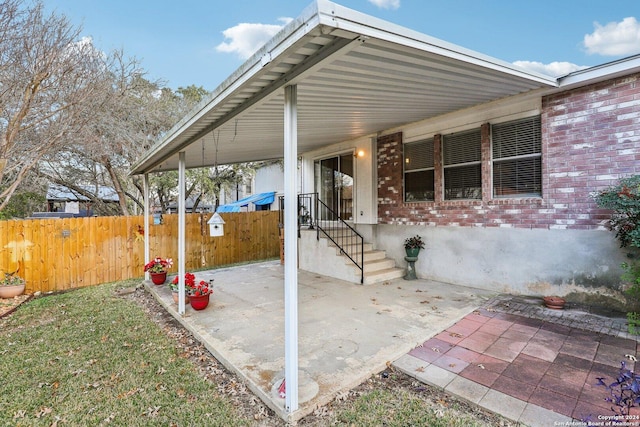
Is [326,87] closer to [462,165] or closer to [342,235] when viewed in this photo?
[462,165]

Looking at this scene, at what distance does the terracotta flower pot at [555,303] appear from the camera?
422 cm

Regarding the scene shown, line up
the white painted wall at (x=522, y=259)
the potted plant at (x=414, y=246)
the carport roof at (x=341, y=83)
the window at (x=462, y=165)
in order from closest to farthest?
the carport roof at (x=341, y=83) → the white painted wall at (x=522, y=259) → the window at (x=462, y=165) → the potted plant at (x=414, y=246)

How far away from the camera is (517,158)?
5004 millimetres

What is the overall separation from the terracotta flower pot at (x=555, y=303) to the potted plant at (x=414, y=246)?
2278 millimetres

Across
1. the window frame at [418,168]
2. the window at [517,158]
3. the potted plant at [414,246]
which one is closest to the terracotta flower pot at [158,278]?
the potted plant at [414,246]

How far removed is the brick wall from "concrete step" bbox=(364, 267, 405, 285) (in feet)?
6.14

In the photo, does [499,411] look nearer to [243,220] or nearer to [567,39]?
[243,220]

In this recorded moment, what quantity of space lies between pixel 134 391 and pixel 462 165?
5.95 meters

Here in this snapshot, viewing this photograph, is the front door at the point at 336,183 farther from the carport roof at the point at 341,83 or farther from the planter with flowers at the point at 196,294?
the planter with flowers at the point at 196,294

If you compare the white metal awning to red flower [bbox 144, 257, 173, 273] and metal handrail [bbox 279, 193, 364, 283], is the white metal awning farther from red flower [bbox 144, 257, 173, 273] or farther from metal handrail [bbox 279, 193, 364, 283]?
metal handrail [bbox 279, 193, 364, 283]

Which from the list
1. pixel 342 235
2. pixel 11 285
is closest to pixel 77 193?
pixel 11 285

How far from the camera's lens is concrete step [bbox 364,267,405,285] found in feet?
19.6

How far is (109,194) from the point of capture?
12.0 metres

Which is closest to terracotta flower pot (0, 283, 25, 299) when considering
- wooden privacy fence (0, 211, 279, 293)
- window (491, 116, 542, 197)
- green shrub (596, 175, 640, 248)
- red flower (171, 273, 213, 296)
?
wooden privacy fence (0, 211, 279, 293)
